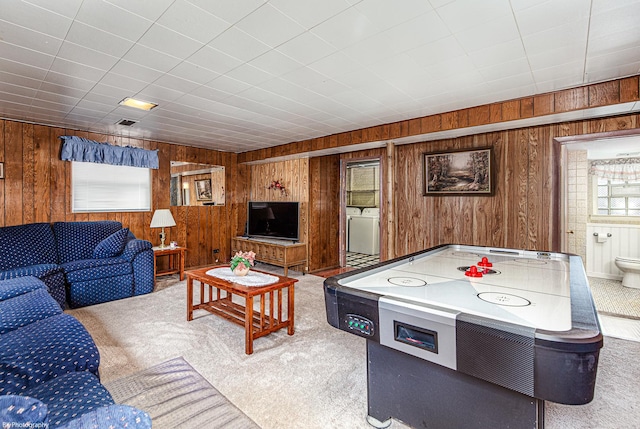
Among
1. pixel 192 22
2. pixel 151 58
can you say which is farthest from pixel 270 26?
pixel 151 58

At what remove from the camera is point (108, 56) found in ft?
7.54

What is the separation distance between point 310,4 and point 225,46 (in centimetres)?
76

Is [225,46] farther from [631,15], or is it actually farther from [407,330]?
[631,15]

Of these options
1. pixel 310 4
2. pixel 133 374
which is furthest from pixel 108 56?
pixel 133 374

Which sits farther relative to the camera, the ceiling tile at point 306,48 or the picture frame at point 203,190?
the picture frame at point 203,190

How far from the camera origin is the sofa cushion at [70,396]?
1.13 meters

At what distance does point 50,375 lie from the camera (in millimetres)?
1433

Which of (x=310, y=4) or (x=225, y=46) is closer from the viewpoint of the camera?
(x=310, y=4)

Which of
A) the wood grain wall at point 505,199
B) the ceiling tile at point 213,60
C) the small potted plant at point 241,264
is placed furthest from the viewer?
the wood grain wall at point 505,199

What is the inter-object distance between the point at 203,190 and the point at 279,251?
6.65 ft

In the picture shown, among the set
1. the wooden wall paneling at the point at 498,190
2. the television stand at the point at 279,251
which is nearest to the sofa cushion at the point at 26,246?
the television stand at the point at 279,251

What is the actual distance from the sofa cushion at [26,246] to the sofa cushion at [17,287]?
106 centimetres

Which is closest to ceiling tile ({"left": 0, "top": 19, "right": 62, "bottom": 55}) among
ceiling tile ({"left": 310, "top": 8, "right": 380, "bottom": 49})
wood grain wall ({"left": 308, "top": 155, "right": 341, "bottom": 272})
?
ceiling tile ({"left": 310, "top": 8, "right": 380, "bottom": 49})

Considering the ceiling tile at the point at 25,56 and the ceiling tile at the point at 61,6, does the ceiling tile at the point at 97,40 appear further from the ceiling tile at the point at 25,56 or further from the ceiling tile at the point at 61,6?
the ceiling tile at the point at 25,56
